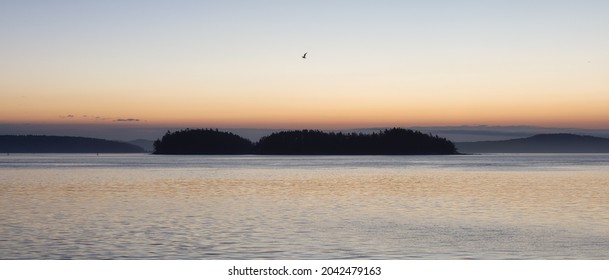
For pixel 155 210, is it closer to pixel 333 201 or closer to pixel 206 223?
pixel 206 223

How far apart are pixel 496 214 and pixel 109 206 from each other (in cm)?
2153

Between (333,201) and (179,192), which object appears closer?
(333,201)

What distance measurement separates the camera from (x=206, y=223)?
37000mm

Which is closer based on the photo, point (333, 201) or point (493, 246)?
point (493, 246)

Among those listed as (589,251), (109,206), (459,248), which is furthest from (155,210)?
(589,251)

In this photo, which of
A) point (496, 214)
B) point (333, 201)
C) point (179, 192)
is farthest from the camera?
point (179, 192)

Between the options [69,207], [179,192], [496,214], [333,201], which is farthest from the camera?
[179,192]
